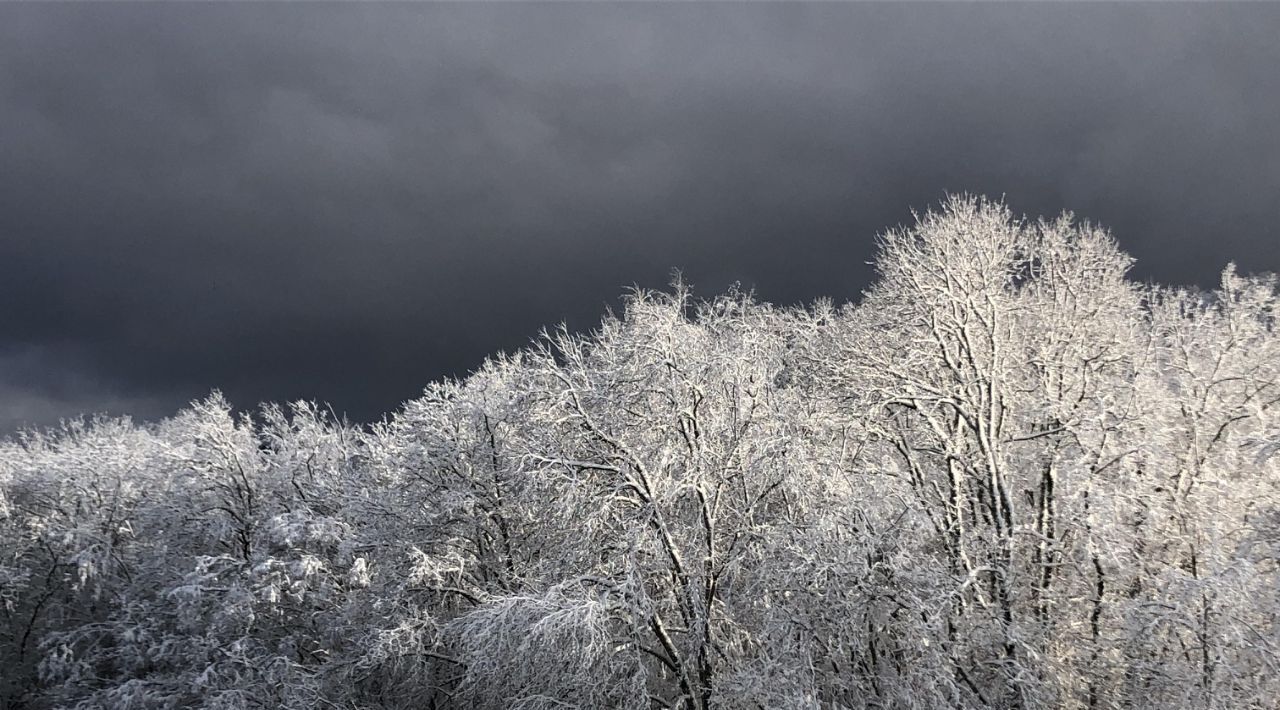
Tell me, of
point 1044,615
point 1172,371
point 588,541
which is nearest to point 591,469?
point 588,541

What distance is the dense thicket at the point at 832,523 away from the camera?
13.8m

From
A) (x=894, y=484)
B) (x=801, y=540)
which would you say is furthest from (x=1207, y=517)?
(x=801, y=540)

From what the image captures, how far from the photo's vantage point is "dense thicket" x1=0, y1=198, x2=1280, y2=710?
45.1 feet

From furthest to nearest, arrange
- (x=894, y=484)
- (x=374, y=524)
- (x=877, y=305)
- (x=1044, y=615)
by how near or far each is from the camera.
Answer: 1. (x=374, y=524)
2. (x=877, y=305)
3. (x=894, y=484)
4. (x=1044, y=615)

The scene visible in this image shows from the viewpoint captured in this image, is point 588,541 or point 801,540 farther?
point 588,541

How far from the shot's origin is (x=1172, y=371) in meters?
19.3

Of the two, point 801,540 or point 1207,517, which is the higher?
point 1207,517

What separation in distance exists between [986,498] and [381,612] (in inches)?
A: 554

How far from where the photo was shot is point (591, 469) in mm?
17078

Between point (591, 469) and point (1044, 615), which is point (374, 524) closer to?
point (591, 469)

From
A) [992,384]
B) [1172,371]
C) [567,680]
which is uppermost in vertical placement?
[1172,371]

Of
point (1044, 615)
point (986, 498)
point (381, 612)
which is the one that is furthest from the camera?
point (381, 612)

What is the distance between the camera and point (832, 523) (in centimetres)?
1428

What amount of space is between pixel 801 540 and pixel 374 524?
12690mm
